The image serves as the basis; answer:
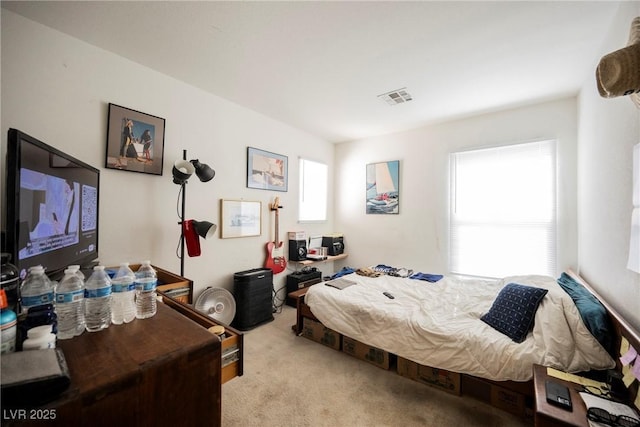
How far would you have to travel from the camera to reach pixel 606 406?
116 centimetres

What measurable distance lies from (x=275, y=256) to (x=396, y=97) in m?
2.55

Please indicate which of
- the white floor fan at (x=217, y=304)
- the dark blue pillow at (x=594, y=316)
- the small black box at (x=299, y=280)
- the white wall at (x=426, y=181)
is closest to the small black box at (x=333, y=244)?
the white wall at (x=426, y=181)

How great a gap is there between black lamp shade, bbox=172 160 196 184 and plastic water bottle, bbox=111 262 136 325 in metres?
1.58

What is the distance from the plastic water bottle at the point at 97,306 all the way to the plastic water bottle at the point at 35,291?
94mm

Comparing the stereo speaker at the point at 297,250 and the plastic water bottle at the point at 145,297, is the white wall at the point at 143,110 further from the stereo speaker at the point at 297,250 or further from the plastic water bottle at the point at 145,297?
the plastic water bottle at the point at 145,297

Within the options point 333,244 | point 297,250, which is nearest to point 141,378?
point 297,250

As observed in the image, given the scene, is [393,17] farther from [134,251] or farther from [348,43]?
[134,251]

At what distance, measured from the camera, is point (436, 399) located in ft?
6.14

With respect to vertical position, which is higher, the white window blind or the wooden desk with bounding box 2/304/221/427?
the white window blind

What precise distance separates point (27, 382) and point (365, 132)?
13.6ft

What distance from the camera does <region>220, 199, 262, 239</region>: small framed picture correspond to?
300 cm

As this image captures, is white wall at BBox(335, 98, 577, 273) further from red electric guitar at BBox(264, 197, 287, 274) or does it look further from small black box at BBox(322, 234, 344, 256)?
red electric guitar at BBox(264, 197, 287, 274)

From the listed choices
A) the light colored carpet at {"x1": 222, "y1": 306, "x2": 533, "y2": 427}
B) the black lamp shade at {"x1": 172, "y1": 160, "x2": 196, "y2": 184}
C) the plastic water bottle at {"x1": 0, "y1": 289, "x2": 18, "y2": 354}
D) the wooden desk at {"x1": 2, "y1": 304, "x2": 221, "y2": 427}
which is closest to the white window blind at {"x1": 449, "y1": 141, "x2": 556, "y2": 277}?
the light colored carpet at {"x1": 222, "y1": 306, "x2": 533, "y2": 427}

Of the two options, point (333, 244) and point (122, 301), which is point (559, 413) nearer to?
point (122, 301)
